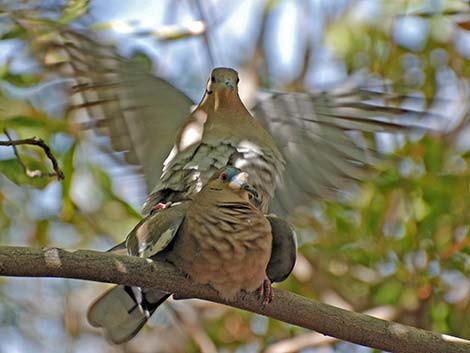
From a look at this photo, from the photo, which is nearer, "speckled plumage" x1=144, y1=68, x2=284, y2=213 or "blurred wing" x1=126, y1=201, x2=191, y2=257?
"blurred wing" x1=126, y1=201, x2=191, y2=257

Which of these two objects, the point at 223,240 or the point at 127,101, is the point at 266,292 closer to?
the point at 223,240

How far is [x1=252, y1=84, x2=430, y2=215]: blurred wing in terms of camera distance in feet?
11.1

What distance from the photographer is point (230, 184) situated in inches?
104

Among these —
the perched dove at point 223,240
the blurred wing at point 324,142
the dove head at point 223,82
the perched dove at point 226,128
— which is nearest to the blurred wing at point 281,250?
the perched dove at point 223,240

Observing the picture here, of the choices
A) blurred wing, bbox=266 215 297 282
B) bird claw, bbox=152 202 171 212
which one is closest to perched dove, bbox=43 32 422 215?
bird claw, bbox=152 202 171 212

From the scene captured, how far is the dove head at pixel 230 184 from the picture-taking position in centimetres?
261

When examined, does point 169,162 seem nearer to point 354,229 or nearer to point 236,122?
point 236,122

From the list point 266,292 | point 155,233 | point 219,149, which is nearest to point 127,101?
point 219,149

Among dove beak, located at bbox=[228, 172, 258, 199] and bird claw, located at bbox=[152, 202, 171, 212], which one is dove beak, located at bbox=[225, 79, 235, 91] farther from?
dove beak, located at bbox=[228, 172, 258, 199]

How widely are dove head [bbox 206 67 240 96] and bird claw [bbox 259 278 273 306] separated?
112cm

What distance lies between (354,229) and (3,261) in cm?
215

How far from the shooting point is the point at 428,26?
13.6 feet

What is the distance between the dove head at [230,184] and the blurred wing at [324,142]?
73 cm

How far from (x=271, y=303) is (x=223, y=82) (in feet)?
Answer: 4.21
